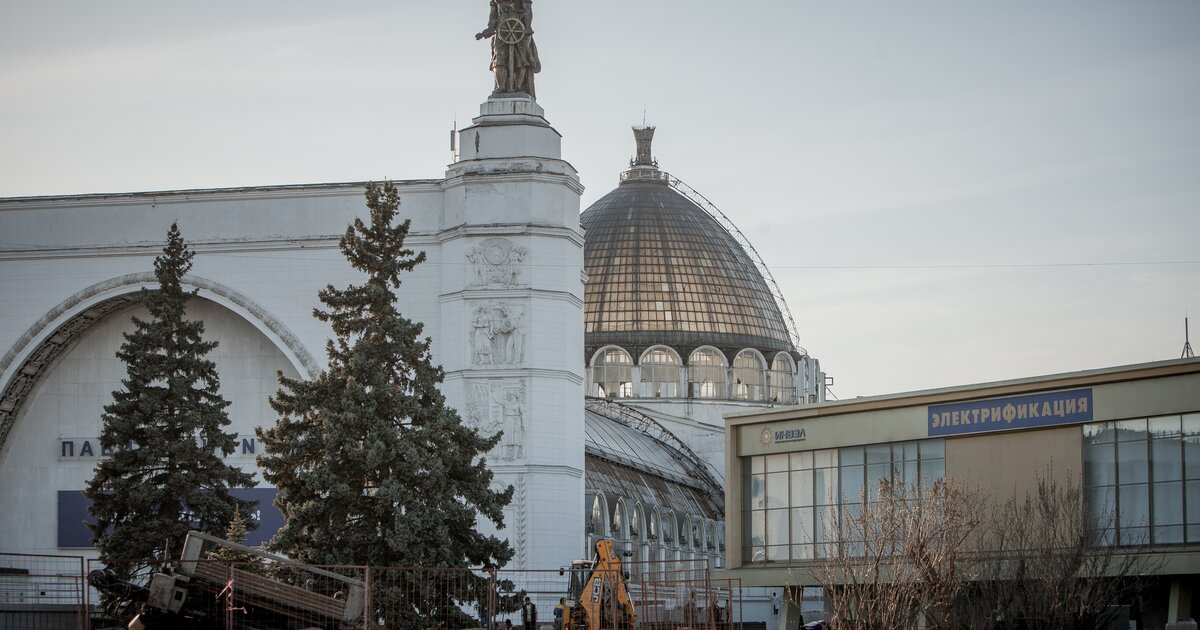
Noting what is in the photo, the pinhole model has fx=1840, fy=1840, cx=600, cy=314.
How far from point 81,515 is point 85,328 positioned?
5.31 meters

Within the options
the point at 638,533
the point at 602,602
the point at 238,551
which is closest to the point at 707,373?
the point at 638,533

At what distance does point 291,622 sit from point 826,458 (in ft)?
53.0

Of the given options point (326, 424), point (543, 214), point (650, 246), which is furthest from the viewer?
point (650, 246)

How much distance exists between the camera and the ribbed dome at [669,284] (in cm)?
8938

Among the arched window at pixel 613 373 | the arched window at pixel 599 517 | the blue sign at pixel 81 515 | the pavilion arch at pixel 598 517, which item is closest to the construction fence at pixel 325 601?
the blue sign at pixel 81 515

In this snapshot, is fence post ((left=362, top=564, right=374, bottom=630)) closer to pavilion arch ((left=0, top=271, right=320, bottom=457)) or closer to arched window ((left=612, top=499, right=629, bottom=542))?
pavilion arch ((left=0, top=271, right=320, bottom=457))

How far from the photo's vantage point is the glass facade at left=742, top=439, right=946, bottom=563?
39156 mm

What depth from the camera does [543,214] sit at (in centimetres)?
4706

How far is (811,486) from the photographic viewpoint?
41.2 metres

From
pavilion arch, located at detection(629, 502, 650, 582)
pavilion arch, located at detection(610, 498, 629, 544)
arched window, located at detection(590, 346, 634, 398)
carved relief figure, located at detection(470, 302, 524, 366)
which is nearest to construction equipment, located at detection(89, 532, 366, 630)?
carved relief figure, located at detection(470, 302, 524, 366)

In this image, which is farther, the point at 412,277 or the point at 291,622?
the point at 412,277

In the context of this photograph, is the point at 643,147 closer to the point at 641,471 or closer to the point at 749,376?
the point at 749,376

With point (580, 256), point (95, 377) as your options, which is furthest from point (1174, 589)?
point (95, 377)

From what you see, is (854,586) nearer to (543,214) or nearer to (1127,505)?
(1127,505)
